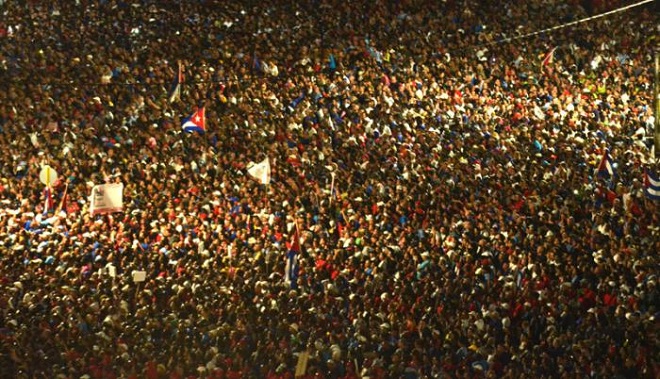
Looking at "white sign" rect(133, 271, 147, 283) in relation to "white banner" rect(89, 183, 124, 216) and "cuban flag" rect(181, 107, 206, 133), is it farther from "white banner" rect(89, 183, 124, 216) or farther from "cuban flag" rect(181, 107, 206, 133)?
"cuban flag" rect(181, 107, 206, 133)

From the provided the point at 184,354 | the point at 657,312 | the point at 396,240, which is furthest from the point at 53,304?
the point at 657,312

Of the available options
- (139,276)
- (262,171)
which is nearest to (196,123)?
(262,171)

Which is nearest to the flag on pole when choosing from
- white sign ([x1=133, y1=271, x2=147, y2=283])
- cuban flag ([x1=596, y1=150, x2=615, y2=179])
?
white sign ([x1=133, y1=271, x2=147, y2=283])

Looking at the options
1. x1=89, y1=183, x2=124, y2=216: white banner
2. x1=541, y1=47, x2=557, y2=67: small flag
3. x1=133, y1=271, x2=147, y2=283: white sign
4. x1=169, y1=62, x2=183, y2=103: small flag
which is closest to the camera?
x1=133, y1=271, x2=147, y2=283: white sign

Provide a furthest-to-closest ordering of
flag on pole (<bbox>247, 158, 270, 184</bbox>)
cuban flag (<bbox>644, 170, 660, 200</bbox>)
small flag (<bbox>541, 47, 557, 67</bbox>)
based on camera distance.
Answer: small flag (<bbox>541, 47, 557, 67</bbox>) → flag on pole (<bbox>247, 158, 270, 184</bbox>) → cuban flag (<bbox>644, 170, 660, 200</bbox>)

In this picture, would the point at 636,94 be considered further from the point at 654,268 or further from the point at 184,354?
the point at 184,354

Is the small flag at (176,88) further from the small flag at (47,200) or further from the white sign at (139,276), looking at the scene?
the white sign at (139,276)
